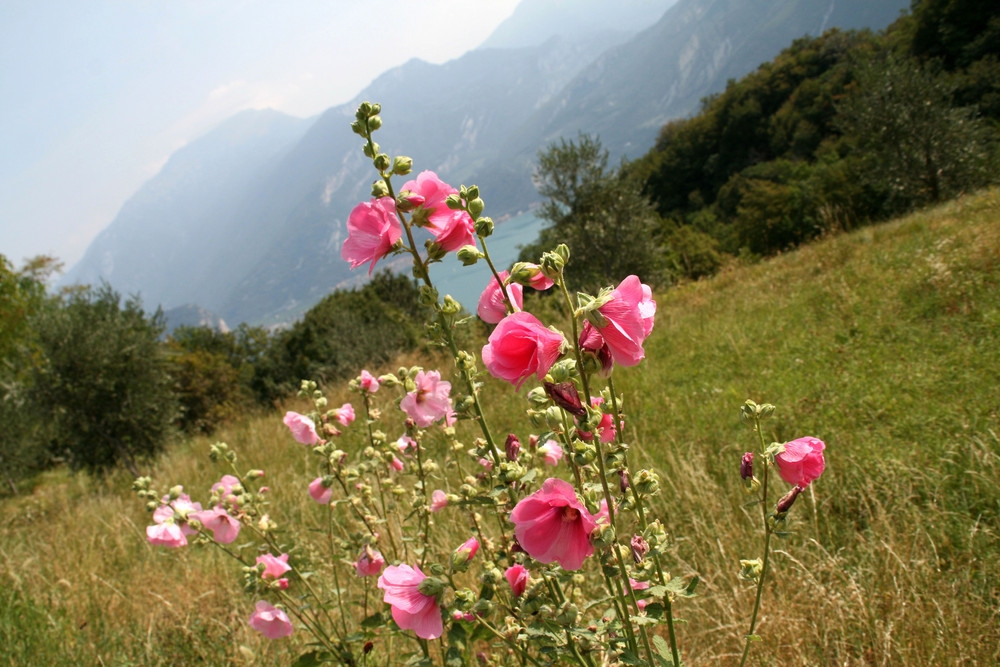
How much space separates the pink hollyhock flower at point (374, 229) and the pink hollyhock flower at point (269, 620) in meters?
1.29

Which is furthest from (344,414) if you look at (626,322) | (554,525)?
(626,322)

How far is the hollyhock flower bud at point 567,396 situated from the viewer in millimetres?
685

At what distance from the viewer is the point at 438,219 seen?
965mm

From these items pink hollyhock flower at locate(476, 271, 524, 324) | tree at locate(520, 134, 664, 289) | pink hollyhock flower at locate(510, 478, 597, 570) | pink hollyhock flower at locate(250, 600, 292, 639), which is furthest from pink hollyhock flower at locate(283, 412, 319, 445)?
tree at locate(520, 134, 664, 289)

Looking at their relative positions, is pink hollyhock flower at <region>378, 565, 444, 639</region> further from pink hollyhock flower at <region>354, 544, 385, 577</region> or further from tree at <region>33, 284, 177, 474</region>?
tree at <region>33, 284, 177, 474</region>

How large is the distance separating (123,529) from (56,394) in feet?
22.1

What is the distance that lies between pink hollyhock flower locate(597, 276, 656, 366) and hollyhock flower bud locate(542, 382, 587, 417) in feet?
0.29

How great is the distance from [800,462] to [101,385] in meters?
12.0

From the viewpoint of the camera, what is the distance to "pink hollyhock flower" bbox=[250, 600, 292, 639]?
5.08 feet

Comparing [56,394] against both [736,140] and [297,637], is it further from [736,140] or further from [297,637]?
[736,140]

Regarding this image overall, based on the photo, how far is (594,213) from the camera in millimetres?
17484

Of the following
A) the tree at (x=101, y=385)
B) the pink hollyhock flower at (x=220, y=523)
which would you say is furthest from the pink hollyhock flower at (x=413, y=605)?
the tree at (x=101, y=385)

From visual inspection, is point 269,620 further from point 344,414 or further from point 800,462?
point 800,462

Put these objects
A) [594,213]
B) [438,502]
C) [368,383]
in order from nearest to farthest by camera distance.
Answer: [438,502] → [368,383] → [594,213]
